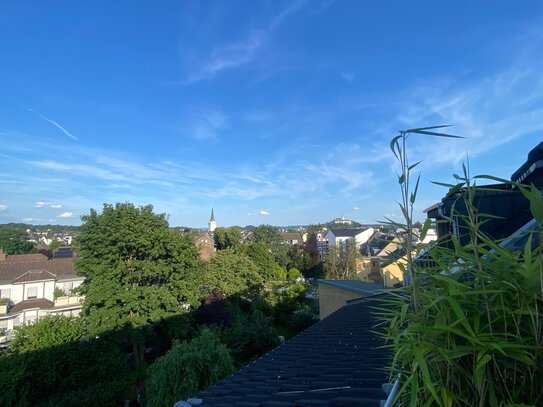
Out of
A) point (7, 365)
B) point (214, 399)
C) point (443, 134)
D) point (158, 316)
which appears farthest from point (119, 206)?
point (443, 134)

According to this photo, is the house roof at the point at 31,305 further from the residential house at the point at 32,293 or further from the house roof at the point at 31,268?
the house roof at the point at 31,268

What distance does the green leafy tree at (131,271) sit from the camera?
1495cm

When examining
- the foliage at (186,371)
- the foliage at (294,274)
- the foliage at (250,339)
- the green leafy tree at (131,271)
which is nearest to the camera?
the foliage at (186,371)

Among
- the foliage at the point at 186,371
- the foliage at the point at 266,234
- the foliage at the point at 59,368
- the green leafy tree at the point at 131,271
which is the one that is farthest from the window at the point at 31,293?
the foliage at the point at 266,234

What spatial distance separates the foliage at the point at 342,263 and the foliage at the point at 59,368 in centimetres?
2169

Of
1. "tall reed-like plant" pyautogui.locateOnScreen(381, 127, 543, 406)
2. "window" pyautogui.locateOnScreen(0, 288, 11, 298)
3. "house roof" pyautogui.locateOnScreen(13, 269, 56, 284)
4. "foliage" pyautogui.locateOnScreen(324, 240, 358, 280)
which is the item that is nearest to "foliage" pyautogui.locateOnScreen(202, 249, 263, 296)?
"foliage" pyautogui.locateOnScreen(324, 240, 358, 280)

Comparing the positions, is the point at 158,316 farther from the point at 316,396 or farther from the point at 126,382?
the point at 316,396

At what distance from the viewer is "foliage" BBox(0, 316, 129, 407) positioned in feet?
35.7

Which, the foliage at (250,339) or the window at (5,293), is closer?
the foliage at (250,339)

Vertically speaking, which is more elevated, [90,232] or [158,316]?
[90,232]

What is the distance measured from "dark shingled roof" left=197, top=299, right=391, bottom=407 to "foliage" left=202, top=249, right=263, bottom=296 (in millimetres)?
19174

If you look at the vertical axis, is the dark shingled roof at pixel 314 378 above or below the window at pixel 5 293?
above

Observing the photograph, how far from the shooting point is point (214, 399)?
2.56m

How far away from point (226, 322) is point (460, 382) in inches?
775
